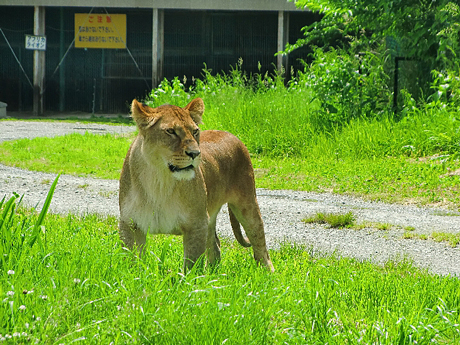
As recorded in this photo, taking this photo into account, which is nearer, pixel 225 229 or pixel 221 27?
pixel 225 229

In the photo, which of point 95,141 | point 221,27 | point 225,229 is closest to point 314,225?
point 225,229

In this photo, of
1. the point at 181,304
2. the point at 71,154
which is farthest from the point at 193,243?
the point at 71,154

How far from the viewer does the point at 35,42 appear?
66.5 ft

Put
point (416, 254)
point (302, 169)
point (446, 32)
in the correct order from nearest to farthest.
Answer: point (416, 254) → point (302, 169) → point (446, 32)

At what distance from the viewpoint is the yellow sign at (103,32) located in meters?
21.3

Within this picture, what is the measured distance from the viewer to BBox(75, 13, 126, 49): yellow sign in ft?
69.8

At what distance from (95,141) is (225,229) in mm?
7286

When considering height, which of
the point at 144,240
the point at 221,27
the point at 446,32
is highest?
the point at 221,27

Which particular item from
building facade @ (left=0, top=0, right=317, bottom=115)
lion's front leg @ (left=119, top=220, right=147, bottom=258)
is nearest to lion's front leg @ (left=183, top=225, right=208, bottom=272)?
lion's front leg @ (left=119, top=220, right=147, bottom=258)

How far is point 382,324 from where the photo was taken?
322 centimetres

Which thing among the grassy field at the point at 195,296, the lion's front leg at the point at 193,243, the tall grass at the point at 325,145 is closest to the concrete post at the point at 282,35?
the tall grass at the point at 325,145

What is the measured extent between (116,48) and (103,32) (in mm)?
655

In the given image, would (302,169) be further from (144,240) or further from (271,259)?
(144,240)

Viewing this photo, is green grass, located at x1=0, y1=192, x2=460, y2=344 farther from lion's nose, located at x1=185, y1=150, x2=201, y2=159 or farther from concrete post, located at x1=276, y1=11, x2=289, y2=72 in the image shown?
concrete post, located at x1=276, y1=11, x2=289, y2=72
